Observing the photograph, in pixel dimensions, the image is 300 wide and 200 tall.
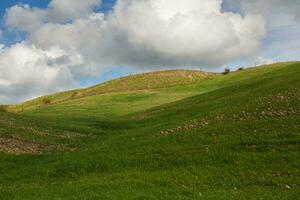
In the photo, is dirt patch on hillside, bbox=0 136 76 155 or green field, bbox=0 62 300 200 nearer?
green field, bbox=0 62 300 200

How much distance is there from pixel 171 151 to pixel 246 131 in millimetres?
4724

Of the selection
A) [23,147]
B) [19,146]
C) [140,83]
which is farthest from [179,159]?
[140,83]

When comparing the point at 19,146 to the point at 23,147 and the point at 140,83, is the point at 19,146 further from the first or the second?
the point at 140,83

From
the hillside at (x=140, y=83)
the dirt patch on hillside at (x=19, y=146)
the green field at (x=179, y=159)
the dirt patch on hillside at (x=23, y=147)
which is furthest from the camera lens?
the hillside at (x=140, y=83)

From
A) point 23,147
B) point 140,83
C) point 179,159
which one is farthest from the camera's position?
point 140,83

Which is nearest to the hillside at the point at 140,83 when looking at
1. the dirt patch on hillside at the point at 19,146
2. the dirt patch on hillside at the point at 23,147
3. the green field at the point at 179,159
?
the green field at the point at 179,159

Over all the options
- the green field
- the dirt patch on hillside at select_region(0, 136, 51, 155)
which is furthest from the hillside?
the dirt patch on hillside at select_region(0, 136, 51, 155)

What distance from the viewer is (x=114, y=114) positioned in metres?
69.6

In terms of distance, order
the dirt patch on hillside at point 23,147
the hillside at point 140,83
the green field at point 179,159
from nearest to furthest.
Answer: the green field at point 179,159 < the dirt patch on hillside at point 23,147 < the hillside at point 140,83

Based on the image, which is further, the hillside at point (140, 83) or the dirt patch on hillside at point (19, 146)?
the hillside at point (140, 83)

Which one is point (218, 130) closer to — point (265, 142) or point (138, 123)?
point (265, 142)

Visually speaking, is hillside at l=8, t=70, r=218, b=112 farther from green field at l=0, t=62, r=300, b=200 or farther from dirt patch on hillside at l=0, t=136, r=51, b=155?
dirt patch on hillside at l=0, t=136, r=51, b=155

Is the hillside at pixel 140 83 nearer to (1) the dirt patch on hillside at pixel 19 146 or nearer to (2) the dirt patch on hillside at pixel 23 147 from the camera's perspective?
(2) the dirt patch on hillside at pixel 23 147

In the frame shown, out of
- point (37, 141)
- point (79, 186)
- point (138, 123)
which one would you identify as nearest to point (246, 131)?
point (79, 186)
